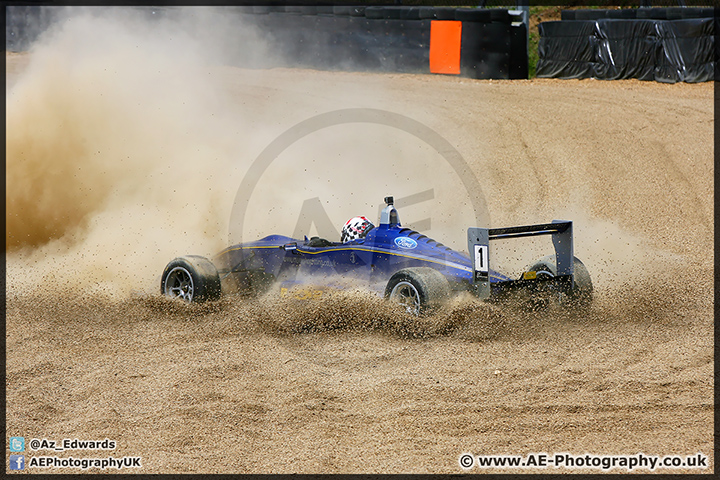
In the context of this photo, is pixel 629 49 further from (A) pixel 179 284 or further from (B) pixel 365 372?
(B) pixel 365 372

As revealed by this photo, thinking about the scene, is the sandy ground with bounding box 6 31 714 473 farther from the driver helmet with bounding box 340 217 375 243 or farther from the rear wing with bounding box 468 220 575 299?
the driver helmet with bounding box 340 217 375 243

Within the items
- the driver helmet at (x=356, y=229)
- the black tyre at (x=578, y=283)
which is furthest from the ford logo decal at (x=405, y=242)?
the black tyre at (x=578, y=283)

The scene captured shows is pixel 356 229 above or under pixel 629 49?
under

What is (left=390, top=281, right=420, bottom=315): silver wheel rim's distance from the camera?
21.1 ft

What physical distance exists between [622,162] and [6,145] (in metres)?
11.6

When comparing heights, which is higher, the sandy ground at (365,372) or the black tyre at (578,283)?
the black tyre at (578,283)

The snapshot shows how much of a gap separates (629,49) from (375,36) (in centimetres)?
665

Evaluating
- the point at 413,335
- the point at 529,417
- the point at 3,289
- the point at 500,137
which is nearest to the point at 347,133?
the point at 500,137

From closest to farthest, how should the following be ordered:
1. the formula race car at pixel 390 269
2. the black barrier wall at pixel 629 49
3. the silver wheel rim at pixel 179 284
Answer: the formula race car at pixel 390 269, the silver wheel rim at pixel 179 284, the black barrier wall at pixel 629 49

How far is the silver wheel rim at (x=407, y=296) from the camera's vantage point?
643 centimetres

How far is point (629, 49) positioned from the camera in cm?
1709

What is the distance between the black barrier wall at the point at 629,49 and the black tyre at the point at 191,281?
1358cm

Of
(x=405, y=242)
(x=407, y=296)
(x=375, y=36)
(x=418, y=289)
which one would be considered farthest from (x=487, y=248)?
(x=375, y=36)

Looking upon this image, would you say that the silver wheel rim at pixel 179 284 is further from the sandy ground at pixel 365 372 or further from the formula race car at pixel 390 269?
the sandy ground at pixel 365 372
